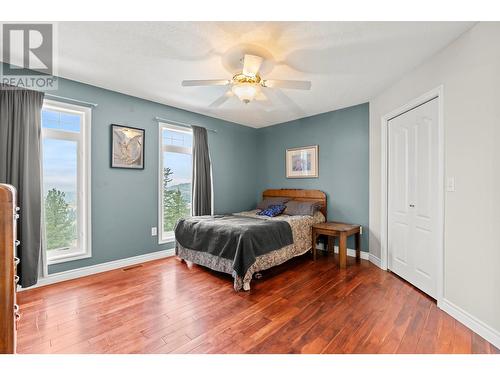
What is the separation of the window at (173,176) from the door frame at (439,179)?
300cm

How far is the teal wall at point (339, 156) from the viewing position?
379cm

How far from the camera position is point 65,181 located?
3.02 m

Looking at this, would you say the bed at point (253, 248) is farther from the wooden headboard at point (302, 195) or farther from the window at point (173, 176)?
the window at point (173, 176)

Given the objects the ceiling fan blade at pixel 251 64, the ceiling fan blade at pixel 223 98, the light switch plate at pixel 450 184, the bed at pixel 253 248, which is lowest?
the bed at pixel 253 248

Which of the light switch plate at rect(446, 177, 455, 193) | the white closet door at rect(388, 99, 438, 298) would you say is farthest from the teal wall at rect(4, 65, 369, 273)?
the light switch plate at rect(446, 177, 455, 193)

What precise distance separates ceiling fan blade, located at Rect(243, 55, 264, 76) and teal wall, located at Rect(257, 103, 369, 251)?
223 centimetres

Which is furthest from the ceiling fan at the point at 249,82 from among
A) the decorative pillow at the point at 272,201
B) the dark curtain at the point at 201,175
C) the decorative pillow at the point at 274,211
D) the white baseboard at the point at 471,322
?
the decorative pillow at the point at 272,201

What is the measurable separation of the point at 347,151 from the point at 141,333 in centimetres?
366

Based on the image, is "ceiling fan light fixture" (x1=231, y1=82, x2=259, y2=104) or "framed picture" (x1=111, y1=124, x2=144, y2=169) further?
"framed picture" (x1=111, y1=124, x2=144, y2=169)

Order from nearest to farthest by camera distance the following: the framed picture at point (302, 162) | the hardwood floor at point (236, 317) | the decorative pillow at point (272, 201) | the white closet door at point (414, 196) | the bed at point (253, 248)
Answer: the hardwood floor at point (236, 317) < the white closet door at point (414, 196) < the bed at point (253, 248) < the framed picture at point (302, 162) < the decorative pillow at point (272, 201)

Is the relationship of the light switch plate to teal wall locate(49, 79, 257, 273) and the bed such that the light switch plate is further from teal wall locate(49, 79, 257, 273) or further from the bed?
teal wall locate(49, 79, 257, 273)

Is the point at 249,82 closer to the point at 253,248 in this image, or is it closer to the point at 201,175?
the point at 253,248

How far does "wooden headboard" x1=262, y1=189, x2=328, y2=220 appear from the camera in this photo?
426 cm

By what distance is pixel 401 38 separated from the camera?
82.5 inches
